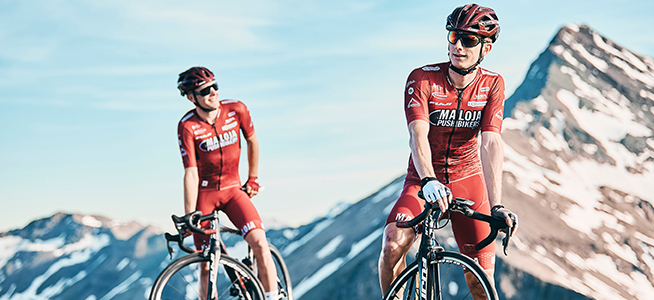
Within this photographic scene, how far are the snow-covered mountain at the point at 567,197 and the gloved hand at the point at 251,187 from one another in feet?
192

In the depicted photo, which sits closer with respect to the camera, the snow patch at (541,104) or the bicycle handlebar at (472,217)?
the bicycle handlebar at (472,217)

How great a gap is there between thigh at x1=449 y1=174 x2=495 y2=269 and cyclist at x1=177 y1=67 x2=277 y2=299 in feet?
8.32

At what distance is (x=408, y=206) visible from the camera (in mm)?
5949

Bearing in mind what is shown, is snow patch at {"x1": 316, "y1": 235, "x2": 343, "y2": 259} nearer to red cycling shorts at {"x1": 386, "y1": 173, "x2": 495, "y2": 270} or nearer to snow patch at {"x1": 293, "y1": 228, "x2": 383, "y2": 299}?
snow patch at {"x1": 293, "y1": 228, "x2": 383, "y2": 299}

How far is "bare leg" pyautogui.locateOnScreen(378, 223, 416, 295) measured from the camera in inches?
229

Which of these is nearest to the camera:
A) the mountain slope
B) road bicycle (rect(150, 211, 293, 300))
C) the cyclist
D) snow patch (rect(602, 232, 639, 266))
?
road bicycle (rect(150, 211, 293, 300))

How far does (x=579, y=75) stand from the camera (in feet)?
359

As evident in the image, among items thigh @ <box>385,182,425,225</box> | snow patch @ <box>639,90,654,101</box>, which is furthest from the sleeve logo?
snow patch @ <box>639,90,654,101</box>

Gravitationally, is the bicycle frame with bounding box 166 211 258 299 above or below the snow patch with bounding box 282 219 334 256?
above

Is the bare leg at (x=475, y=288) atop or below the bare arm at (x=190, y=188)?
below

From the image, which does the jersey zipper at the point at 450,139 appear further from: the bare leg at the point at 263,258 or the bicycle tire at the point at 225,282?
the bicycle tire at the point at 225,282

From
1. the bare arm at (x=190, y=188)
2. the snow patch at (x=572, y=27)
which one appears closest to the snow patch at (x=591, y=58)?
the snow patch at (x=572, y=27)

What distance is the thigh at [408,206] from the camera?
586cm

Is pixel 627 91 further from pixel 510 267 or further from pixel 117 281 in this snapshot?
pixel 117 281
